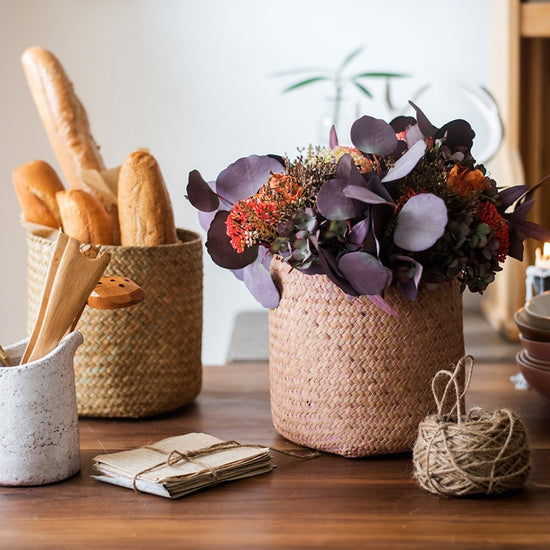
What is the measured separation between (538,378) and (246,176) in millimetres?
390

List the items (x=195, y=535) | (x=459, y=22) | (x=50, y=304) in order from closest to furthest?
(x=195, y=535) → (x=50, y=304) → (x=459, y=22)

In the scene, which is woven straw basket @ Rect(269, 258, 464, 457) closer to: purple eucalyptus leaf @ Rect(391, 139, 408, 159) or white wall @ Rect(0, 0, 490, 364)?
purple eucalyptus leaf @ Rect(391, 139, 408, 159)

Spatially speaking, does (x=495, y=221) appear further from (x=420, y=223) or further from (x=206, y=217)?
(x=206, y=217)

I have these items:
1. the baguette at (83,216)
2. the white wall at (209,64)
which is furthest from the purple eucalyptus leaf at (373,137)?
the white wall at (209,64)

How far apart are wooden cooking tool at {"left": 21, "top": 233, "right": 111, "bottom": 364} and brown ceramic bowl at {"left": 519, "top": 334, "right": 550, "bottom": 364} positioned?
0.46 m

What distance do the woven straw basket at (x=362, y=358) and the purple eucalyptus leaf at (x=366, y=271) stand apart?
0.18 ft

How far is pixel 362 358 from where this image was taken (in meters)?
0.79

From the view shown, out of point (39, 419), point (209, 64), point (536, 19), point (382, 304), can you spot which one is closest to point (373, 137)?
point (382, 304)

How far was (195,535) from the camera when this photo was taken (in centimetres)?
65

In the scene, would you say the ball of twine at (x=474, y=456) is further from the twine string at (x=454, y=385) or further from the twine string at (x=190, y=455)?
the twine string at (x=190, y=455)

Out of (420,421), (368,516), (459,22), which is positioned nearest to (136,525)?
(368,516)

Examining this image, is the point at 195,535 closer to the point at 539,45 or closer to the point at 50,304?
the point at 50,304

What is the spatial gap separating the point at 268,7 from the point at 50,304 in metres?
1.58

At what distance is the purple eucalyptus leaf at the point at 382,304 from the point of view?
0.76m
